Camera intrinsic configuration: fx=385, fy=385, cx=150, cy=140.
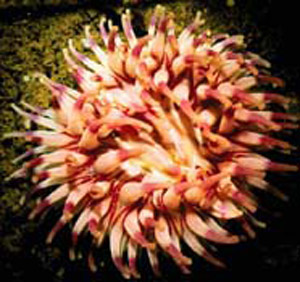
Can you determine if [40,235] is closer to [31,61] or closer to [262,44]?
[31,61]

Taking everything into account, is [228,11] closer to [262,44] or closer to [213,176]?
[262,44]

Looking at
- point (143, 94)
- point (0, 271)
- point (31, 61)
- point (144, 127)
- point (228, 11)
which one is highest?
point (31, 61)

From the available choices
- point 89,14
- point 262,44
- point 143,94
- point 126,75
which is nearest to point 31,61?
point 89,14

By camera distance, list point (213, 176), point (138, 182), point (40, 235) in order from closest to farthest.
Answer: point (213, 176)
point (138, 182)
point (40, 235)

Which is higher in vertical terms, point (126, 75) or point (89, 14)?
point (89, 14)

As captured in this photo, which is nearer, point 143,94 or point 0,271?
point 143,94

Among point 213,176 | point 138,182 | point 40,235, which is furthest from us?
point 40,235
